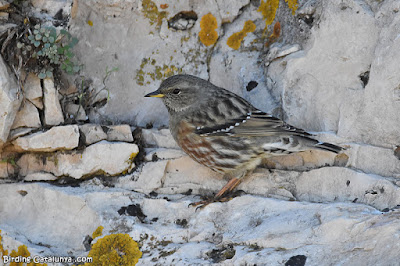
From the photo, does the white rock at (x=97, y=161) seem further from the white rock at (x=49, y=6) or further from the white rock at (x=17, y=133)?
the white rock at (x=49, y=6)

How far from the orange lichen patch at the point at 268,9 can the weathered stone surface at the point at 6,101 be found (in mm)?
2687

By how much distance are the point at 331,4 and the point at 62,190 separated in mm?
3087

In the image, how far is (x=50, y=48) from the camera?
448 centimetres

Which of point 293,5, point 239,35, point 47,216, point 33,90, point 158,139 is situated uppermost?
point 293,5

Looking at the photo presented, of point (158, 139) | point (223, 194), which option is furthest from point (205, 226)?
point (158, 139)

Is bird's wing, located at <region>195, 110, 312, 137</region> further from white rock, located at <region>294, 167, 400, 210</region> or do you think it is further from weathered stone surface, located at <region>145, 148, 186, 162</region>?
white rock, located at <region>294, 167, 400, 210</region>

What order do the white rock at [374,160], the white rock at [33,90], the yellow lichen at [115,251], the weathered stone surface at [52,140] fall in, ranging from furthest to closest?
1. the white rock at [33,90]
2. the weathered stone surface at [52,140]
3. the white rock at [374,160]
4. the yellow lichen at [115,251]

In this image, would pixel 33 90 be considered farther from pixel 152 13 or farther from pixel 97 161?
pixel 152 13

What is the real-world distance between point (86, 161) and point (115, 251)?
3.20 ft

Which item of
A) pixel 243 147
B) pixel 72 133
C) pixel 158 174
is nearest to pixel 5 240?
pixel 72 133

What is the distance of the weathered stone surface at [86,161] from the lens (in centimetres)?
450

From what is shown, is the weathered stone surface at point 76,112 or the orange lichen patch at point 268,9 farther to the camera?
the orange lichen patch at point 268,9

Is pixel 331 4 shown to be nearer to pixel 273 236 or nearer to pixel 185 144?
pixel 185 144

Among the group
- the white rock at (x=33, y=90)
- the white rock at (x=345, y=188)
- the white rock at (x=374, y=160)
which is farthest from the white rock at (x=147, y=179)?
the white rock at (x=374, y=160)
